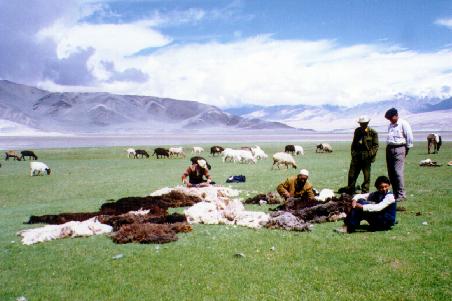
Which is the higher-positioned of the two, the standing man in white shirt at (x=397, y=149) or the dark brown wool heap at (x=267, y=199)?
the standing man in white shirt at (x=397, y=149)

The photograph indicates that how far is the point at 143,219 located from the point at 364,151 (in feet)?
25.9

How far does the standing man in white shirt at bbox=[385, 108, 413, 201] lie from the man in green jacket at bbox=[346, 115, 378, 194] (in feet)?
4.91

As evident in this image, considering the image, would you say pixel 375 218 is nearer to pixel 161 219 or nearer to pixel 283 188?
pixel 283 188

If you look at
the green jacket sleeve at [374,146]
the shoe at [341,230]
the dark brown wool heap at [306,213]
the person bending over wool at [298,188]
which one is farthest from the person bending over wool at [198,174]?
the shoe at [341,230]

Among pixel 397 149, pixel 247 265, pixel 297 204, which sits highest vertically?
pixel 397 149

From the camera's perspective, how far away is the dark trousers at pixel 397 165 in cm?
1353

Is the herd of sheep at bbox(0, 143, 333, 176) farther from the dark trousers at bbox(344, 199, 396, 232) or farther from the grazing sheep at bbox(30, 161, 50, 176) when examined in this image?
the dark trousers at bbox(344, 199, 396, 232)

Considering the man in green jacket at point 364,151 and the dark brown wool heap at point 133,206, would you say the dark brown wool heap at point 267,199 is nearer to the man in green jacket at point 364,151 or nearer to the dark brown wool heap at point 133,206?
the dark brown wool heap at point 133,206

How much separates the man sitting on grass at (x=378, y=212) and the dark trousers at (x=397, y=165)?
3001 mm

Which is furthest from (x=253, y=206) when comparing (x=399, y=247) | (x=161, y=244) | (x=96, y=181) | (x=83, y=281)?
(x=96, y=181)

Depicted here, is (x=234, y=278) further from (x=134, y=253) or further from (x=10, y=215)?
(x=10, y=215)

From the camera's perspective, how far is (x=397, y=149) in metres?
13.7

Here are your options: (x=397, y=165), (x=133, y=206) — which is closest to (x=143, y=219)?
(x=133, y=206)

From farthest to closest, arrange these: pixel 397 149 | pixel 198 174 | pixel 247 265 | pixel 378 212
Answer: pixel 198 174, pixel 397 149, pixel 378 212, pixel 247 265
